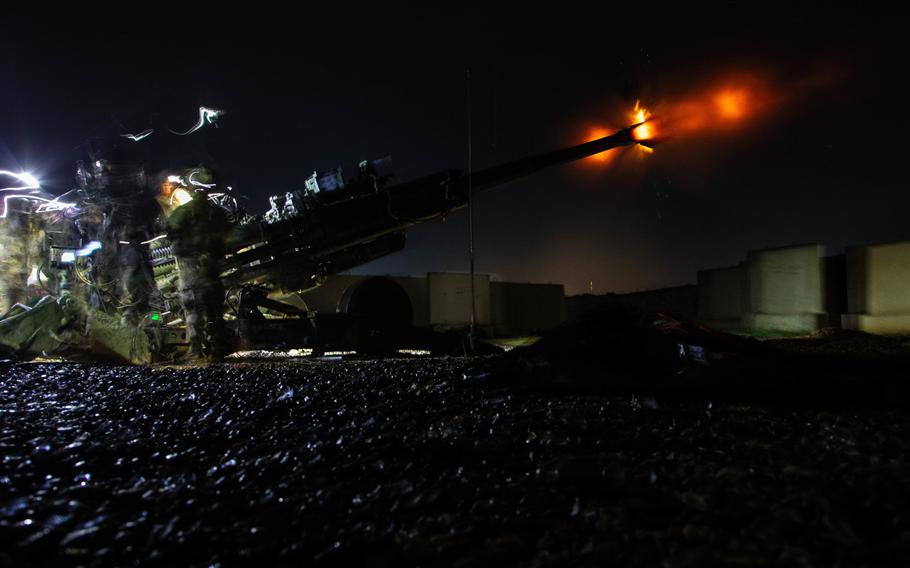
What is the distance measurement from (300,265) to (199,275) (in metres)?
2.14

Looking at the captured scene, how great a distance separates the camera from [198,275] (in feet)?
26.2

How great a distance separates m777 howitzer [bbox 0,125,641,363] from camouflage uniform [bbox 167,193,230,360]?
1.43ft

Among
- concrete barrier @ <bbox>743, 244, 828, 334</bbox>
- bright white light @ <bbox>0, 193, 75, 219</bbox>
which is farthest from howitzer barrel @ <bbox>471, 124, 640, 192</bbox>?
bright white light @ <bbox>0, 193, 75, 219</bbox>

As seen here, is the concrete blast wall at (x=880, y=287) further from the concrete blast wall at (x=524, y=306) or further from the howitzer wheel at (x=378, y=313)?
the concrete blast wall at (x=524, y=306)

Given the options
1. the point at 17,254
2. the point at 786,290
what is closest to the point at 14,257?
the point at 17,254

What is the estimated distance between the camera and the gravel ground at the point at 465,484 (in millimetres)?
1474

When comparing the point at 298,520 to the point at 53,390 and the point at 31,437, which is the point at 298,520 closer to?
the point at 31,437

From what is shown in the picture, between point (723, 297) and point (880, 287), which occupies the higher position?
point (880, 287)

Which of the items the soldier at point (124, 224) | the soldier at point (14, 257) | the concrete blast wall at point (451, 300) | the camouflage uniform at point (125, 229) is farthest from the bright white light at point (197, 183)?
the concrete blast wall at point (451, 300)

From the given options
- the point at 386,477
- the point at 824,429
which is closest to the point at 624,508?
the point at 386,477

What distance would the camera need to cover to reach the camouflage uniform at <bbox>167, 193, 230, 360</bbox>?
7.93 meters

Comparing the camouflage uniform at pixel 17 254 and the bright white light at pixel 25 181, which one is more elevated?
the bright white light at pixel 25 181

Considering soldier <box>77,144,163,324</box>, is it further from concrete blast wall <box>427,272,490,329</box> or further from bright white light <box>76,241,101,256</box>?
concrete blast wall <box>427,272,490,329</box>

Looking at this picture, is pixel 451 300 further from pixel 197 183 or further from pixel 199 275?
pixel 199 275
